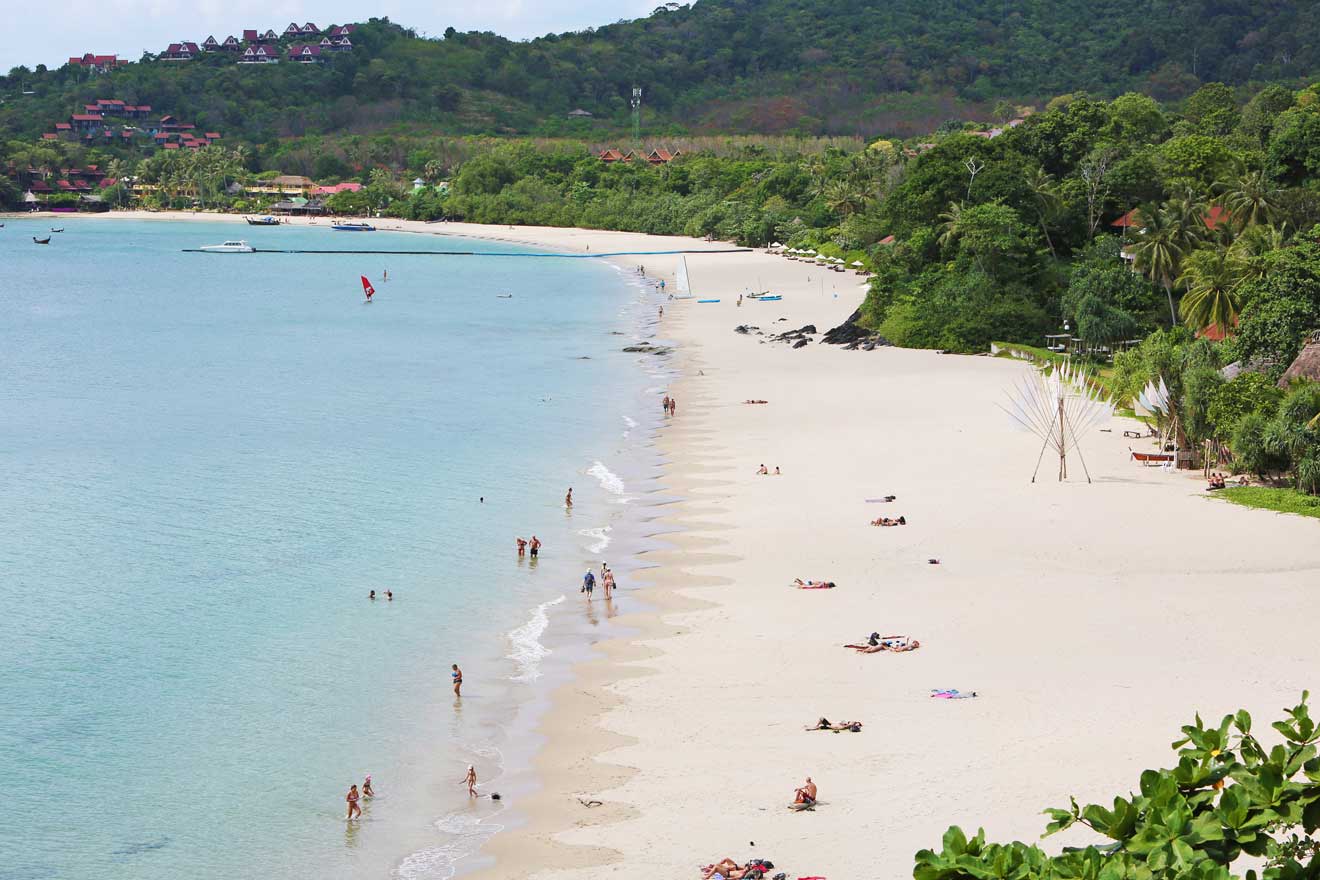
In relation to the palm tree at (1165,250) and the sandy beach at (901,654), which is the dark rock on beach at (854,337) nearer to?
the palm tree at (1165,250)

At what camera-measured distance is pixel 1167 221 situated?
65.9 meters

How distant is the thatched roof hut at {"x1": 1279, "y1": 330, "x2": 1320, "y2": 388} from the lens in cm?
4241

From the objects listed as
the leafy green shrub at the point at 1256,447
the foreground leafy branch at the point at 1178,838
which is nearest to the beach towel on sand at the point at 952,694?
the foreground leafy branch at the point at 1178,838

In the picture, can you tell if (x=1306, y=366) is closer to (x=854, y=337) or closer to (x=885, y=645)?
(x=885, y=645)

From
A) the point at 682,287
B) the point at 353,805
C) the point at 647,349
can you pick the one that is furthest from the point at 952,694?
the point at 682,287

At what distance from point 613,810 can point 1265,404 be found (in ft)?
88.4

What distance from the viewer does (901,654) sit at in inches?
1101

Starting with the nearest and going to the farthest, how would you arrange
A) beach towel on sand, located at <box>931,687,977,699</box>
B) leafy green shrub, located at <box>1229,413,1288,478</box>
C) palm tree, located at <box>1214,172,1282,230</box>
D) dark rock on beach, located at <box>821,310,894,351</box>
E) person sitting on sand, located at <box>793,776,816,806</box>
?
person sitting on sand, located at <box>793,776,816,806</box>, beach towel on sand, located at <box>931,687,977,699</box>, leafy green shrub, located at <box>1229,413,1288,478</box>, palm tree, located at <box>1214,172,1282,230</box>, dark rock on beach, located at <box>821,310,894,351</box>

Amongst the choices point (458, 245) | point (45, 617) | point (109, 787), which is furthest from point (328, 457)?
point (458, 245)

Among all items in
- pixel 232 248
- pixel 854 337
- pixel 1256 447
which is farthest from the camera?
pixel 232 248

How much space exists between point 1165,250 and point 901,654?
43.4 m

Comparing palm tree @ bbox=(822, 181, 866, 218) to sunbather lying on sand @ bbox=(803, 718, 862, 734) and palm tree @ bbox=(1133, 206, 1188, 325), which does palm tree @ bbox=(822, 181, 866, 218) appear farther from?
sunbather lying on sand @ bbox=(803, 718, 862, 734)

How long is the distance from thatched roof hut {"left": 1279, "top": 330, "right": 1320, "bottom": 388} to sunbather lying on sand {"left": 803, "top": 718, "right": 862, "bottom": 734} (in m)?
24.5

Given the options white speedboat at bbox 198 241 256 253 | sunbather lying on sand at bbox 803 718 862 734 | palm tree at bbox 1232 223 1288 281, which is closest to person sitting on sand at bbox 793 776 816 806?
sunbather lying on sand at bbox 803 718 862 734
